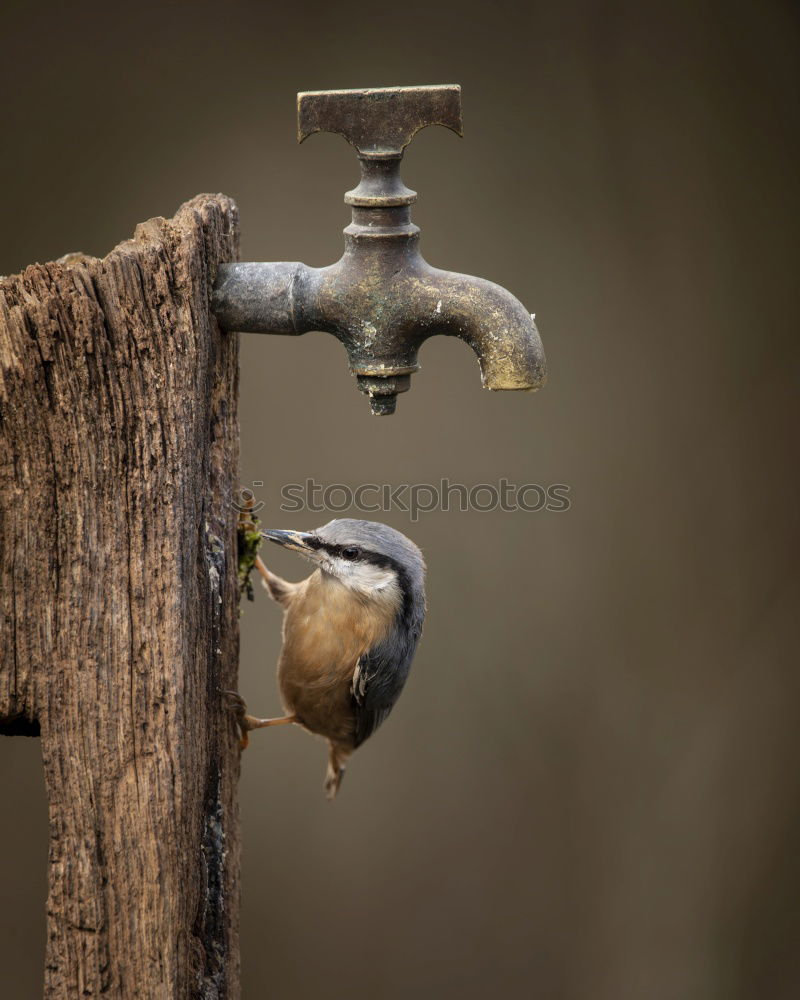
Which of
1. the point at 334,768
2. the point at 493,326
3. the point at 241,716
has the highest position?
the point at 493,326

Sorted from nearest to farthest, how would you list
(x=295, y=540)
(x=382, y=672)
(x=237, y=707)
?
1. (x=237, y=707)
2. (x=295, y=540)
3. (x=382, y=672)

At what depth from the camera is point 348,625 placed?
211cm

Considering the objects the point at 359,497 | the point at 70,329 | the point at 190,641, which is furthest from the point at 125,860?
the point at 359,497

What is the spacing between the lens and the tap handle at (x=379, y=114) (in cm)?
135

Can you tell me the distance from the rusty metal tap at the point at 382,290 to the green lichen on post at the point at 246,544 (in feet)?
1.30

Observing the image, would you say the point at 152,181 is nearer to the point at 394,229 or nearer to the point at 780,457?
the point at 394,229

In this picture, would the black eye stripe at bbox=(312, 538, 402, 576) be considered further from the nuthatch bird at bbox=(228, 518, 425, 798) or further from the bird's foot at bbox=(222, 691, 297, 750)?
the bird's foot at bbox=(222, 691, 297, 750)

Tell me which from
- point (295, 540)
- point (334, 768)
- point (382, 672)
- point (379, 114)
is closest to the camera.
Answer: point (379, 114)

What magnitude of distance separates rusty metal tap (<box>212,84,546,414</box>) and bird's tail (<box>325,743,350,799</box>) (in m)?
1.15

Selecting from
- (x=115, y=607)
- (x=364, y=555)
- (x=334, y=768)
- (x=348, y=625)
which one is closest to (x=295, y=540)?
(x=364, y=555)

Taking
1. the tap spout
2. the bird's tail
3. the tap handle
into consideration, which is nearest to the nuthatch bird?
the bird's tail

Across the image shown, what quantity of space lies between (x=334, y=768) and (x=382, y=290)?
4.53ft

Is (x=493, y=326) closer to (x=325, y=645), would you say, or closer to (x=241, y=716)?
(x=241, y=716)

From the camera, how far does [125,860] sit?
4.51 feet
